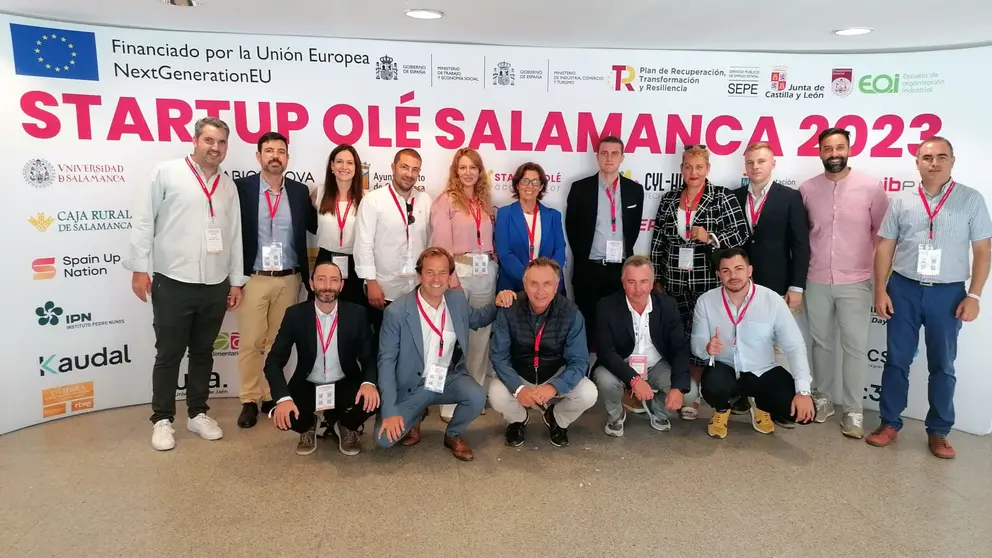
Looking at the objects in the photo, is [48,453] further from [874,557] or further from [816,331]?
A: [816,331]

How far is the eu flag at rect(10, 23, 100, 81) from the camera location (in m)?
3.59

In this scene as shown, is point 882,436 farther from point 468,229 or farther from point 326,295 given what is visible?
point 326,295

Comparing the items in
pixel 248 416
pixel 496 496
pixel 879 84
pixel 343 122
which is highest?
pixel 879 84

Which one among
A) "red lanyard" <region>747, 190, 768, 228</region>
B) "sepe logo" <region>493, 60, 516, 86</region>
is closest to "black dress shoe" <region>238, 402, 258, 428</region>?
"sepe logo" <region>493, 60, 516, 86</region>

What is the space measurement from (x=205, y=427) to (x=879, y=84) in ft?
16.2

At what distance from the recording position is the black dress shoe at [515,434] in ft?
11.7

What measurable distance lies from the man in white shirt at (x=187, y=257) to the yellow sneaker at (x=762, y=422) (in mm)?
3211

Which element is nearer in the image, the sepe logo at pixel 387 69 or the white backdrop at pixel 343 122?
the white backdrop at pixel 343 122

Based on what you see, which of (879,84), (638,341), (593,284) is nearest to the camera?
(638,341)

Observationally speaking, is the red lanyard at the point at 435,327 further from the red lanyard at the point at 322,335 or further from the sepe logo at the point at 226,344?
the sepe logo at the point at 226,344

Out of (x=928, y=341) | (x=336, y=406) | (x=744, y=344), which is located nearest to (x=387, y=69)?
(x=336, y=406)

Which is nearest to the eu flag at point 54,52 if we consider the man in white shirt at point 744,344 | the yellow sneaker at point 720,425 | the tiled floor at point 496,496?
the tiled floor at point 496,496

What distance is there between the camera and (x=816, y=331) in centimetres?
402

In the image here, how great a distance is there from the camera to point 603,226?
415cm
